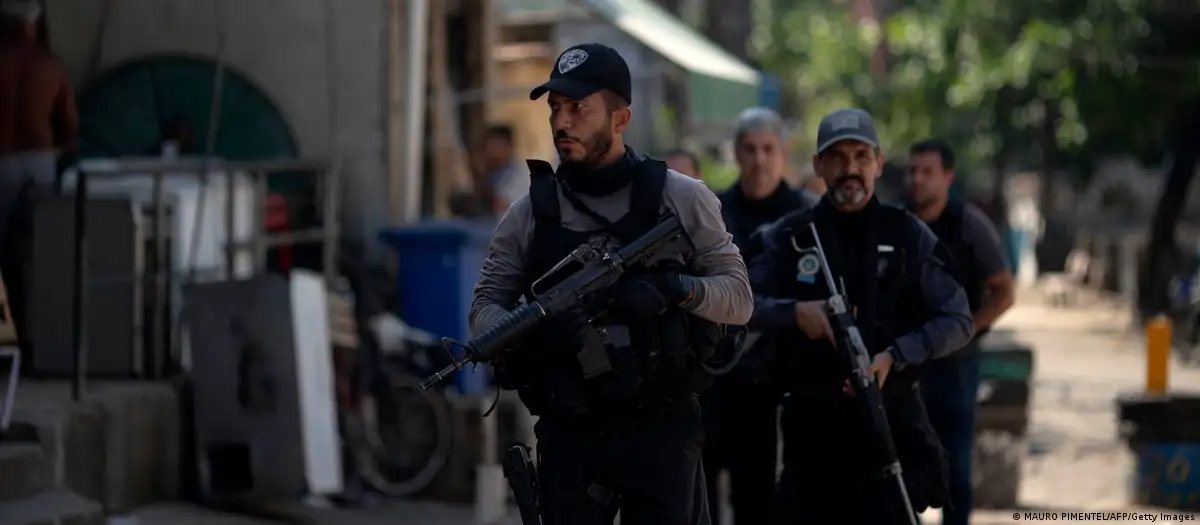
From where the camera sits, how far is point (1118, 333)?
2723cm

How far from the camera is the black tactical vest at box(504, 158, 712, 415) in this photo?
4.86 meters

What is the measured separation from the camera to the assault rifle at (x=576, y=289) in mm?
4750

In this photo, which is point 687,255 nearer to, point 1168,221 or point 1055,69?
point 1055,69

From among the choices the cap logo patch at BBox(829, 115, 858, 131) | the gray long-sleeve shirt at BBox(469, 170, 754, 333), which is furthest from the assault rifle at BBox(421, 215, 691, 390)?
the cap logo patch at BBox(829, 115, 858, 131)

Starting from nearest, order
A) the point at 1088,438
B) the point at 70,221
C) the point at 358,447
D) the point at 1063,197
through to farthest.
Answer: the point at 70,221
the point at 358,447
the point at 1088,438
the point at 1063,197

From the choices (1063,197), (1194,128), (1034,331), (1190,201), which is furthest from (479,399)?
(1063,197)

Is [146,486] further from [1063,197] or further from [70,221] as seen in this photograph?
→ [1063,197]

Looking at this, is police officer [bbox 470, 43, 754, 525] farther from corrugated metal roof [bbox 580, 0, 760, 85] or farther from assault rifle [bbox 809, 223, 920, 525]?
corrugated metal roof [bbox 580, 0, 760, 85]

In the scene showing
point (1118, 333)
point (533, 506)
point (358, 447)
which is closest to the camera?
point (533, 506)

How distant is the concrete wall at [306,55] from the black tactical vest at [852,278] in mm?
5999

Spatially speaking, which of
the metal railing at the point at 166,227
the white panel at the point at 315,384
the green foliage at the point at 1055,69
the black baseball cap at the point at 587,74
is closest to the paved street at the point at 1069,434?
the white panel at the point at 315,384

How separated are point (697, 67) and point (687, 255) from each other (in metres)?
11.1

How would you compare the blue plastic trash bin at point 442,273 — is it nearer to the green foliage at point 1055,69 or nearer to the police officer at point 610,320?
the police officer at point 610,320

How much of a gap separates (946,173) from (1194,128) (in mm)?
18476
